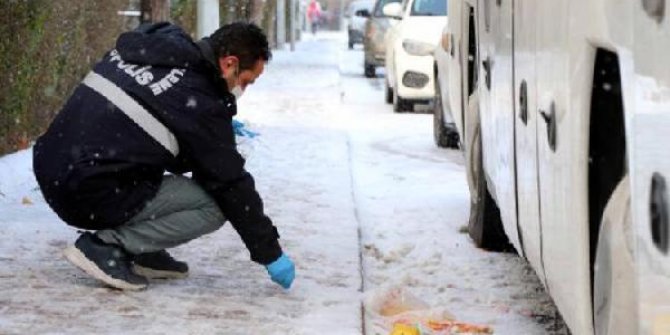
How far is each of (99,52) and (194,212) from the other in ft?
21.7

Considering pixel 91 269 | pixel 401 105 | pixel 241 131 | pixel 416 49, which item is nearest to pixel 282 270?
pixel 91 269

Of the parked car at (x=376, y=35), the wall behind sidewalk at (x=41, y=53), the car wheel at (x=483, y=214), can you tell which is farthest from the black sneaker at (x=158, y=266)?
the parked car at (x=376, y=35)


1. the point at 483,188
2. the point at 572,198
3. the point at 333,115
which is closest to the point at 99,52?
the point at 333,115

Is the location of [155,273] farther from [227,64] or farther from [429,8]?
[429,8]

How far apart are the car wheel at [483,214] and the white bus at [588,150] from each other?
3.54ft

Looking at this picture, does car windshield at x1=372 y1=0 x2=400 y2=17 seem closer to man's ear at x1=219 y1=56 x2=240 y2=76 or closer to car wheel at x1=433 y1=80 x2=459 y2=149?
car wheel at x1=433 y1=80 x2=459 y2=149

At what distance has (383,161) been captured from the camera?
11727 millimetres

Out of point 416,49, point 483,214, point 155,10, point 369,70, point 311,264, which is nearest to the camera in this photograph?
point 311,264

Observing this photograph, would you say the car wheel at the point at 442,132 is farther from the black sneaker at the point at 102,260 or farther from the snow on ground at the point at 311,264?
the black sneaker at the point at 102,260

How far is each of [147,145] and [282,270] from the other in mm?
723

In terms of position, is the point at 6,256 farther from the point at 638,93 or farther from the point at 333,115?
the point at 333,115

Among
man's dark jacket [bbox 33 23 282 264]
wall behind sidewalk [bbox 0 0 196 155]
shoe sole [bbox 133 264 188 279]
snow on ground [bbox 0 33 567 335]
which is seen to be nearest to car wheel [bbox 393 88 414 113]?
snow on ground [bbox 0 33 567 335]

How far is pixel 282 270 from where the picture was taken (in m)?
5.59

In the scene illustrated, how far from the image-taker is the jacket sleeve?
5332 millimetres
